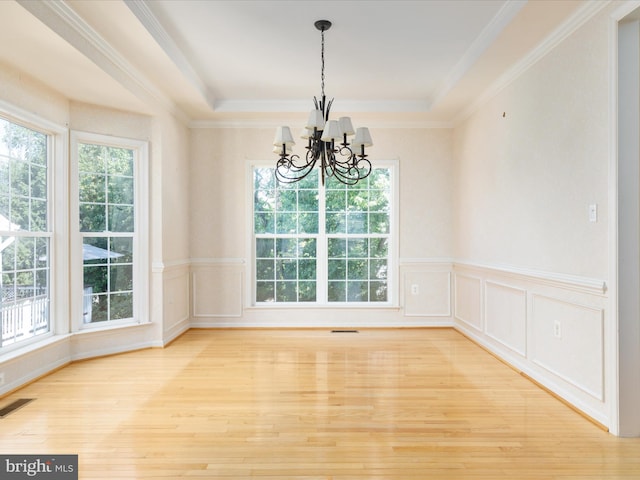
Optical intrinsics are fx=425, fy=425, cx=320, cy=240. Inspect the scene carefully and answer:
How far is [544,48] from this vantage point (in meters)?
3.34

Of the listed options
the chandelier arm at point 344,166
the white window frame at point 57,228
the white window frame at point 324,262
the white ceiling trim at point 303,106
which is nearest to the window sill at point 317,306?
the white window frame at point 324,262

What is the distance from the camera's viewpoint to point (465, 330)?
17.2 feet

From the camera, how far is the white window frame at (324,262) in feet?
18.5

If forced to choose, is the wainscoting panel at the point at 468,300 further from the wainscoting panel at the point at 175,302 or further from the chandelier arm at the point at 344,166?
the wainscoting panel at the point at 175,302

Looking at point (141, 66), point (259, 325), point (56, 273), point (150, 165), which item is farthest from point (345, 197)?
point (56, 273)

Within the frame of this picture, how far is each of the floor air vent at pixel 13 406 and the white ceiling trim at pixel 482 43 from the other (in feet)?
14.6

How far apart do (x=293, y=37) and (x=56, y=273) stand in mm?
3035

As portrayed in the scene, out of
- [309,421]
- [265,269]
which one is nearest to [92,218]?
[265,269]

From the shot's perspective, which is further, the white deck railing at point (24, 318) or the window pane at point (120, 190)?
the window pane at point (120, 190)

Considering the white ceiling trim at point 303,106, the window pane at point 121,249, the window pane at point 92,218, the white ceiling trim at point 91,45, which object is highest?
the white ceiling trim at point 303,106

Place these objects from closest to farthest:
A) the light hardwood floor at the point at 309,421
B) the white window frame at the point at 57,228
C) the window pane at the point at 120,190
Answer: the light hardwood floor at the point at 309,421
the white window frame at the point at 57,228
the window pane at the point at 120,190

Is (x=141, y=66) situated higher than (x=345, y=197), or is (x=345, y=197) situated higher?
(x=141, y=66)

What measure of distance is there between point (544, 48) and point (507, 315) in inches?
92.4

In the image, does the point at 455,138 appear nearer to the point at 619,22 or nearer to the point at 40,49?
the point at 619,22
